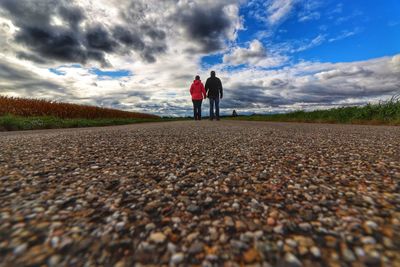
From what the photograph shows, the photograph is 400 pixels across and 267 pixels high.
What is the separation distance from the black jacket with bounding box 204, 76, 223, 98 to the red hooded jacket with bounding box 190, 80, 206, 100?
0.78 meters

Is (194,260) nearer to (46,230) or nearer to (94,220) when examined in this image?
(94,220)

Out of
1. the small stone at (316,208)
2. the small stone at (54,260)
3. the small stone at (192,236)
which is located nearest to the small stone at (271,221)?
the small stone at (316,208)

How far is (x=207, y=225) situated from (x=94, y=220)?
795mm

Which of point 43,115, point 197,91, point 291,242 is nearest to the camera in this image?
point 291,242

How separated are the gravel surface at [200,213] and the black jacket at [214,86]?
41.4ft

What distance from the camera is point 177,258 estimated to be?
4.01 ft

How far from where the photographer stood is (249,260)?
1.21 meters

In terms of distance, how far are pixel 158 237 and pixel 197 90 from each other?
598 inches

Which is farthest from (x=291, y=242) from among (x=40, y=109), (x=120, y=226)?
(x=40, y=109)

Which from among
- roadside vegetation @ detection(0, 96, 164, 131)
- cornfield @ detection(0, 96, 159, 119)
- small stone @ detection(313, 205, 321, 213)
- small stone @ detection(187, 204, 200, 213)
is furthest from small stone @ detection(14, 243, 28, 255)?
cornfield @ detection(0, 96, 159, 119)

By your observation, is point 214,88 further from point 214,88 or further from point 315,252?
point 315,252

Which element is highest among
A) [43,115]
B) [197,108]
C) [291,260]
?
[197,108]

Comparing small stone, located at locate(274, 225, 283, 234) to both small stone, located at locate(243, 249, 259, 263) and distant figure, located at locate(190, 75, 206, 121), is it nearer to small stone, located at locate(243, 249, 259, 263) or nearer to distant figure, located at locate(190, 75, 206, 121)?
small stone, located at locate(243, 249, 259, 263)

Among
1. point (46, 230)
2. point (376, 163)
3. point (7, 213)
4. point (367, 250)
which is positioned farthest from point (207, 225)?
point (376, 163)
